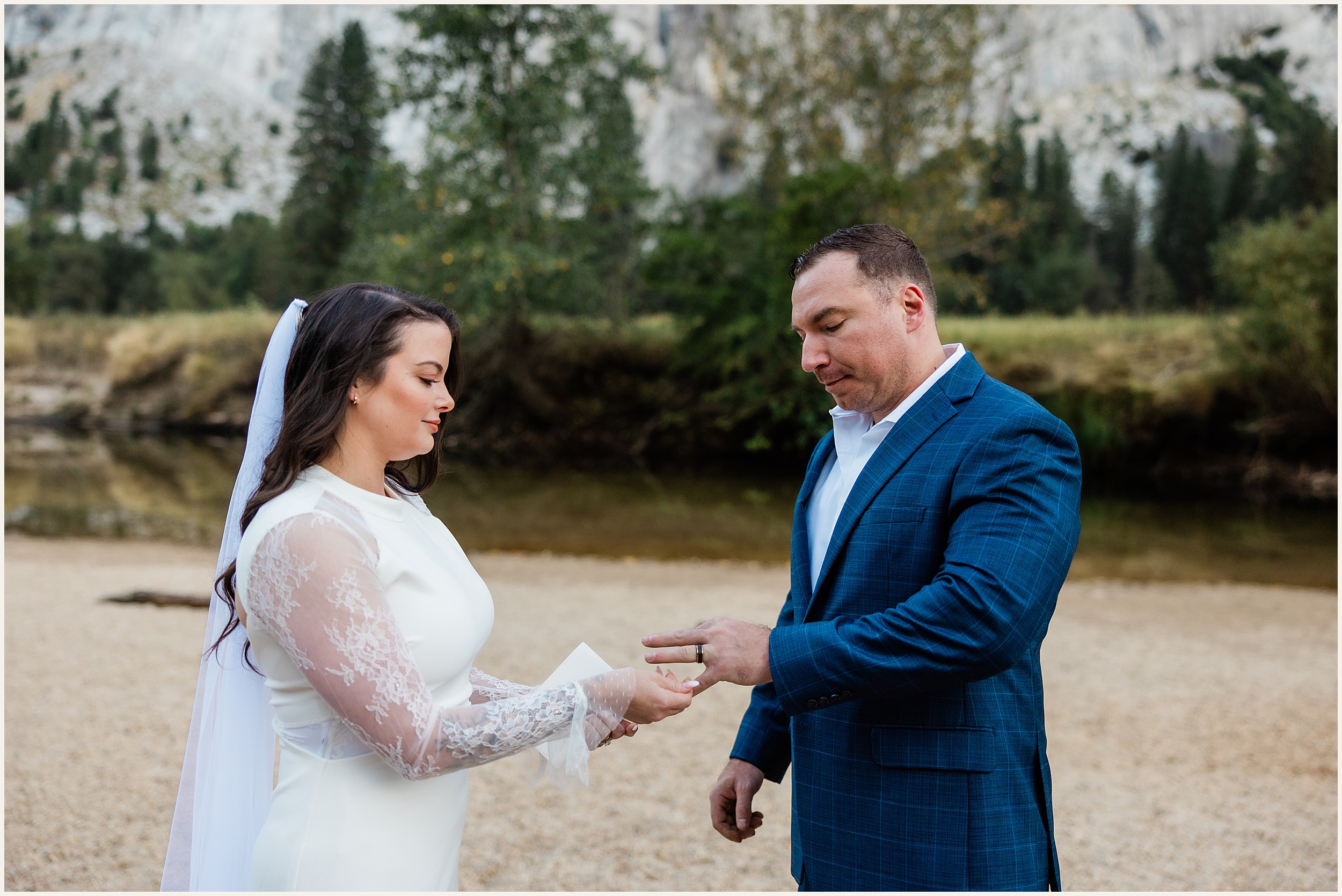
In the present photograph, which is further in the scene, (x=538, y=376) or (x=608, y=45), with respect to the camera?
(x=538, y=376)

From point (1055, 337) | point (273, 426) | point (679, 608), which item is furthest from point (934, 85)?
point (273, 426)

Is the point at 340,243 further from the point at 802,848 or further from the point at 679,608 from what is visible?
the point at 802,848

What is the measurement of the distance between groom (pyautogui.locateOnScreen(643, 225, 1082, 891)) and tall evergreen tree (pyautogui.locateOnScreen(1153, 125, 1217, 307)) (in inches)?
1872

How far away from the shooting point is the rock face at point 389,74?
2869 inches

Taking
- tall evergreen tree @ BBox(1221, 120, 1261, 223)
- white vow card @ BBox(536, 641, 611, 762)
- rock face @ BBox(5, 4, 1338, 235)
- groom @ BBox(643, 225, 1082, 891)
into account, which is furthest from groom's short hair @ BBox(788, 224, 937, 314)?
tall evergreen tree @ BBox(1221, 120, 1261, 223)

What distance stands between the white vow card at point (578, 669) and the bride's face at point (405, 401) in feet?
1.82

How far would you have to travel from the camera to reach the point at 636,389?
Result: 28.7 meters

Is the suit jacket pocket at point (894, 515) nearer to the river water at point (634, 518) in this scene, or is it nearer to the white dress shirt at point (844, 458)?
the white dress shirt at point (844, 458)

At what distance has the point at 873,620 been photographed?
1.73m

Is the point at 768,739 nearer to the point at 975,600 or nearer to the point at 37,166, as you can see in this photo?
the point at 975,600

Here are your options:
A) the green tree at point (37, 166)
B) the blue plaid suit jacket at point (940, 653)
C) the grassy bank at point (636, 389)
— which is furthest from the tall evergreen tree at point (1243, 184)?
the green tree at point (37, 166)

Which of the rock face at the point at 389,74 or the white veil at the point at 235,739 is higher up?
the rock face at the point at 389,74

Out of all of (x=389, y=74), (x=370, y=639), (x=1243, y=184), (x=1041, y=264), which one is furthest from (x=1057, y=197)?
(x=370, y=639)

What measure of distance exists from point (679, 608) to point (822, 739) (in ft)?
25.5
